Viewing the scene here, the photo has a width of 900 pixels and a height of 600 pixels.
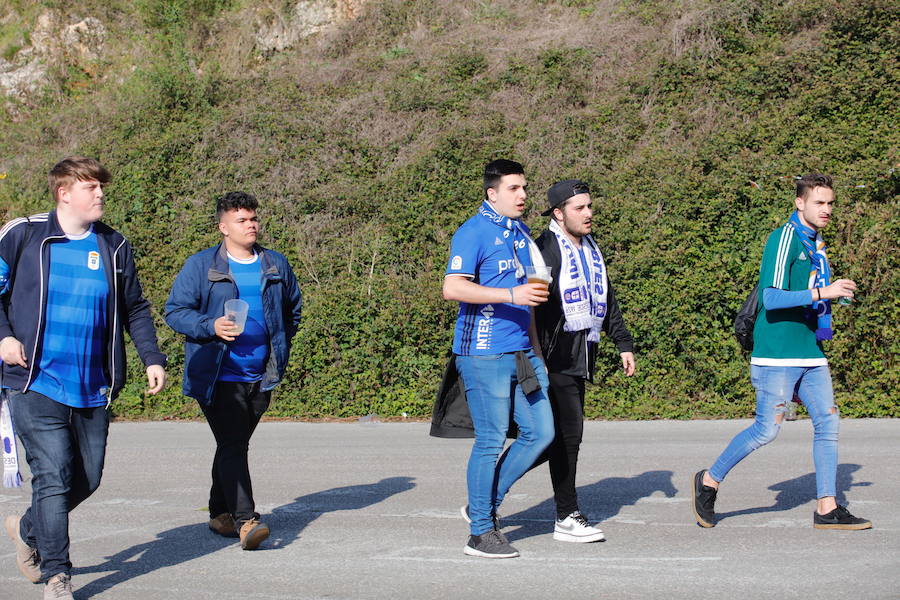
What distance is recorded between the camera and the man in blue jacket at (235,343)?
20.9 feet

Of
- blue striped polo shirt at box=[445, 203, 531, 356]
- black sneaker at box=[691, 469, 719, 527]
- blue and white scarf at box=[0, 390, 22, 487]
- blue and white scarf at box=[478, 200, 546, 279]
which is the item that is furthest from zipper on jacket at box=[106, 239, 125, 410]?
black sneaker at box=[691, 469, 719, 527]

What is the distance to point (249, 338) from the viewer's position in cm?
650

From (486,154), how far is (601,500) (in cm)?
1153

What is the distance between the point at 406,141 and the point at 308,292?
5.57 metres

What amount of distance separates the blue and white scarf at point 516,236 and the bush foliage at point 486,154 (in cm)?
744

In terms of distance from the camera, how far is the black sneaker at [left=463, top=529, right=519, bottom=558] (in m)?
5.90

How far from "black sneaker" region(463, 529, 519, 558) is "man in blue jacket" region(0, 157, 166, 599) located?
1.99m

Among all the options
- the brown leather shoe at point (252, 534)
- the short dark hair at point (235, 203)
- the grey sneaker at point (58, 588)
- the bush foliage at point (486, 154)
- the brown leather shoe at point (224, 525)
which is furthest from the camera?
the bush foliage at point (486, 154)

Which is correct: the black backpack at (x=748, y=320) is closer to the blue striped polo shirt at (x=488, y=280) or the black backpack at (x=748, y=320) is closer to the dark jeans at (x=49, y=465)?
the blue striped polo shirt at (x=488, y=280)

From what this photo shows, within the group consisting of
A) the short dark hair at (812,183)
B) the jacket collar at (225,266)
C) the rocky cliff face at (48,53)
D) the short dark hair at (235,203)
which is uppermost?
the rocky cliff face at (48,53)

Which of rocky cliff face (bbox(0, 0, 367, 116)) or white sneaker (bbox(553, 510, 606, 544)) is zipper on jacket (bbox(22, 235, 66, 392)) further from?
rocky cliff face (bbox(0, 0, 367, 116))

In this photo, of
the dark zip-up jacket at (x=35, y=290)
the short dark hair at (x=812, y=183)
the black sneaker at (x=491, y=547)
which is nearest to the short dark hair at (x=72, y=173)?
the dark zip-up jacket at (x=35, y=290)

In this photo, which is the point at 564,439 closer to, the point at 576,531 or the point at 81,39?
the point at 576,531

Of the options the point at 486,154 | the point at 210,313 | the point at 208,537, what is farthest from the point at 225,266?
the point at 486,154
